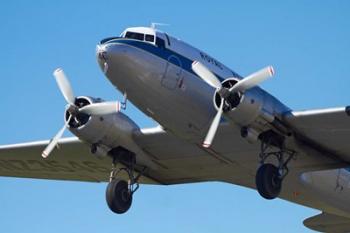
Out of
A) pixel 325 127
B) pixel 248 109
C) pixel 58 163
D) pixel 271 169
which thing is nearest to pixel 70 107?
pixel 58 163

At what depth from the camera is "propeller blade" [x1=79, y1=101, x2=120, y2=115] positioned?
25938 mm

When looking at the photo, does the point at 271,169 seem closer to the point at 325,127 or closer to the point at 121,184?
the point at 325,127

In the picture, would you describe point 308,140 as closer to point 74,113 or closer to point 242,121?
point 242,121

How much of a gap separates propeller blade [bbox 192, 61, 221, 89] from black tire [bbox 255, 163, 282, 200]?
3.08m

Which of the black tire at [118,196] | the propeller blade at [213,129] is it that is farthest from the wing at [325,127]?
the black tire at [118,196]

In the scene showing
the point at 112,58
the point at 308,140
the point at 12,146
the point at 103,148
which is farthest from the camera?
the point at 12,146

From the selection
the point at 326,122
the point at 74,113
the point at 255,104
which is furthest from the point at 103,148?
the point at 326,122

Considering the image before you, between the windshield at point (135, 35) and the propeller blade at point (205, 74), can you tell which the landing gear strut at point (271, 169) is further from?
the windshield at point (135, 35)

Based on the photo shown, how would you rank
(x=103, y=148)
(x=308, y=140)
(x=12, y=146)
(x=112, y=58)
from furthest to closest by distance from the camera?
(x=12, y=146), (x=103, y=148), (x=308, y=140), (x=112, y=58)

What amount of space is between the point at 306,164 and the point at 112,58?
788 centimetres

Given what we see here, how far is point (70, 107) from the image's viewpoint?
26812mm

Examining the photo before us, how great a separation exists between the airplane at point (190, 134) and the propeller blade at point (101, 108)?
3 cm

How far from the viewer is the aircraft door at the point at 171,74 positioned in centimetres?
2445

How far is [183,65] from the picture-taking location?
81.8ft
